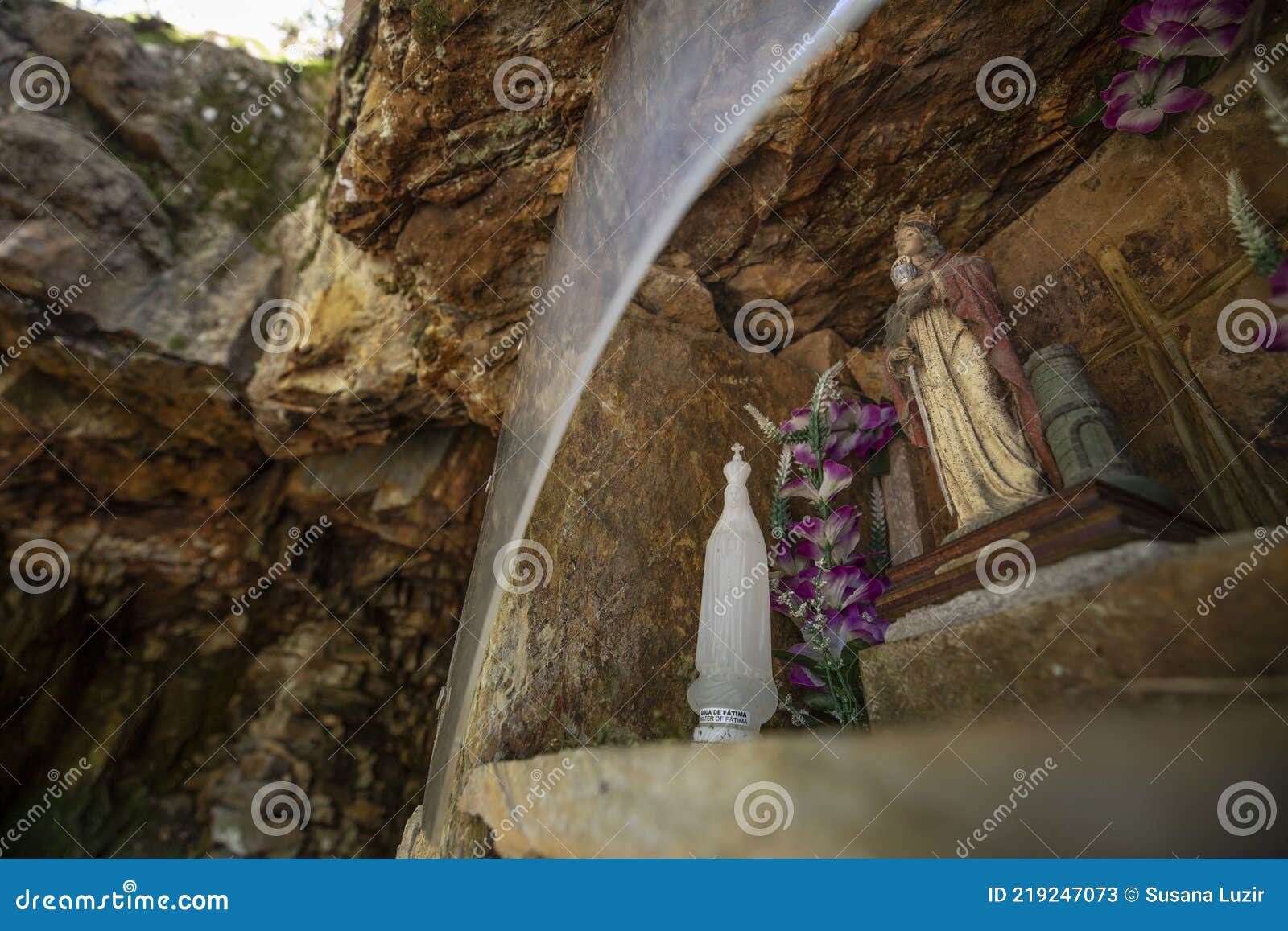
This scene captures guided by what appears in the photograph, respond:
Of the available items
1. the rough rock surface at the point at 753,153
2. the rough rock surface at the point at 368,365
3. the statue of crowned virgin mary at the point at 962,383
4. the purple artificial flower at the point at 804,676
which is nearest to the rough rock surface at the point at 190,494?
the rough rock surface at the point at 368,365

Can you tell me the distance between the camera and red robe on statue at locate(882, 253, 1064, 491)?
7.95ft

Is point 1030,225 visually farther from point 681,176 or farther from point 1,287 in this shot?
point 1,287

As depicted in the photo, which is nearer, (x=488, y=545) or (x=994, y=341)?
(x=994, y=341)

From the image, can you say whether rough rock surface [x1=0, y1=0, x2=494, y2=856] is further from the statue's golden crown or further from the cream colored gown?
the cream colored gown

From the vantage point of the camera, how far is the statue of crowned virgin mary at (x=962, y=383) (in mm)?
2377

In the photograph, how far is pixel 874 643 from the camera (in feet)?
8.39

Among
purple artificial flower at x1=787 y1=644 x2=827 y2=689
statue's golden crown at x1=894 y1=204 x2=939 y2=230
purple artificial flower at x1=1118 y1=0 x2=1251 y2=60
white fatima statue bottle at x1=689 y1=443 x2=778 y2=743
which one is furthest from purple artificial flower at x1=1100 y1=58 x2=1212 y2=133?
purple artificial flower at x1=787 y1=644 x2=827 y2=689

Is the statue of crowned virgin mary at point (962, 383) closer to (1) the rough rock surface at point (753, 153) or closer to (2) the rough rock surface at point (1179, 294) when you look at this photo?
(1) the rough rock surface at point (753, 153)

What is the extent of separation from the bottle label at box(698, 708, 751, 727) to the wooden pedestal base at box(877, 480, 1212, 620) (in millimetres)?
663

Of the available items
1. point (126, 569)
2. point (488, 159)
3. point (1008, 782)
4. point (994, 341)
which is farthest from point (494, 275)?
point (126, 569)

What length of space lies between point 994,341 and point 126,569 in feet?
26.5

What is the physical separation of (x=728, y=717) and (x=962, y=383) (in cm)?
158

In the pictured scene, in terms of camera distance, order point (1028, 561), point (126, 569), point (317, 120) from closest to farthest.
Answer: point (1028, 561)
point (126, 569)
point (317, 120)

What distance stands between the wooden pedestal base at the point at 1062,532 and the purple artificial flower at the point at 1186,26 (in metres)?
2.00
